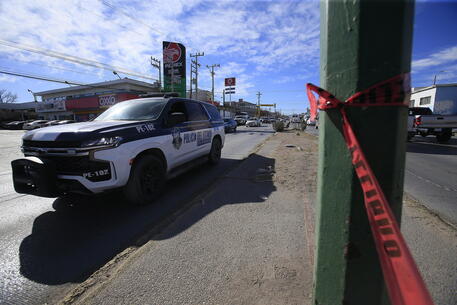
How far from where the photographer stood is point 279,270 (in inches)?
83.5

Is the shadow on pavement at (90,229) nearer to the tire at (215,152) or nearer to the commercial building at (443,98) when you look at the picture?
the tire at (215,152)

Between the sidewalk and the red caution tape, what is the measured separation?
116 cm

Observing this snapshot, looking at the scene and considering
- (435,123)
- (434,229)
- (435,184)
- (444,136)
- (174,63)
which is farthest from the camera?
(174,63)

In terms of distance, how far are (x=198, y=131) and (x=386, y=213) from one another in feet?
17.1

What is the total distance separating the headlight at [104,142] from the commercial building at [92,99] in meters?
32.8

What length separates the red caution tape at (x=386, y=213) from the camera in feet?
2.60

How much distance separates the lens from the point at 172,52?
119ft

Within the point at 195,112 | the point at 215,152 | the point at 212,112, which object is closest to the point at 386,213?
the point at 195,112

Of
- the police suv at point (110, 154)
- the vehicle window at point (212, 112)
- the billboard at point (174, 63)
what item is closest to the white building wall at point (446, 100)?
the vehicle window at point (212, 112)

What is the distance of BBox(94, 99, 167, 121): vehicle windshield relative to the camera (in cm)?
447

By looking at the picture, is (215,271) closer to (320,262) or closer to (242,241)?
(242,241)

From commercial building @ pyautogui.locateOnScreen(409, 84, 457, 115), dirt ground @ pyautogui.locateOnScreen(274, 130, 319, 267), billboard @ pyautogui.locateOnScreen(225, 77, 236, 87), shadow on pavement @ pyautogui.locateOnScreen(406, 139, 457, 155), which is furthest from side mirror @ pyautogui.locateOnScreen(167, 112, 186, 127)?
billboard @ pyautogui.locateOnScreen(225, 77, 236, 87)

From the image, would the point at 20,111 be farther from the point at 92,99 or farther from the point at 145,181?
the point at 145,181

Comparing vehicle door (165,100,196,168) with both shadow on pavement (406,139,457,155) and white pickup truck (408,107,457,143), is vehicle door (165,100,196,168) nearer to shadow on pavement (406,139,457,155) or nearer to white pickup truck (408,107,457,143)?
shadow on pavement (406,139,457,155)
